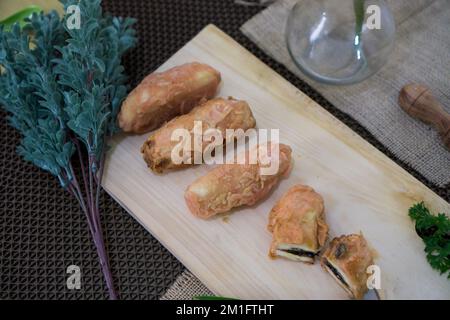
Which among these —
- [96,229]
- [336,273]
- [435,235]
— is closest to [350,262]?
[336,273]

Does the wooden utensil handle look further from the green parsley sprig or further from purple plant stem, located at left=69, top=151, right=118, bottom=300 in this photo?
purple plant stem, located at left=69, top=151, right=118, bottom=300

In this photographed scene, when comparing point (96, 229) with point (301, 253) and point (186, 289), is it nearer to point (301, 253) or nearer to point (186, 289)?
point (186, 289)

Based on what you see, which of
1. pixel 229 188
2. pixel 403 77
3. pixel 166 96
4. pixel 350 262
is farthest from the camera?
pixel 403 77

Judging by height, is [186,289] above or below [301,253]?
below

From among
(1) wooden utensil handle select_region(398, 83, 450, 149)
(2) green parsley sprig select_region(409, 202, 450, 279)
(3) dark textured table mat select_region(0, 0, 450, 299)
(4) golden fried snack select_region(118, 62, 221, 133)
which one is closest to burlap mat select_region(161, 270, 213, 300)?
(3) dark textured table mat select_region(0, 0, 450, 299)

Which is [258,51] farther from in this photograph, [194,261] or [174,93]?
[194,261]

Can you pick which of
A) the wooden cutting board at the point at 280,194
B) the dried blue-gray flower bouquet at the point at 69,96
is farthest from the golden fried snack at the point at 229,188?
the dried blue-gray flower bouquet at the point at 69,96
